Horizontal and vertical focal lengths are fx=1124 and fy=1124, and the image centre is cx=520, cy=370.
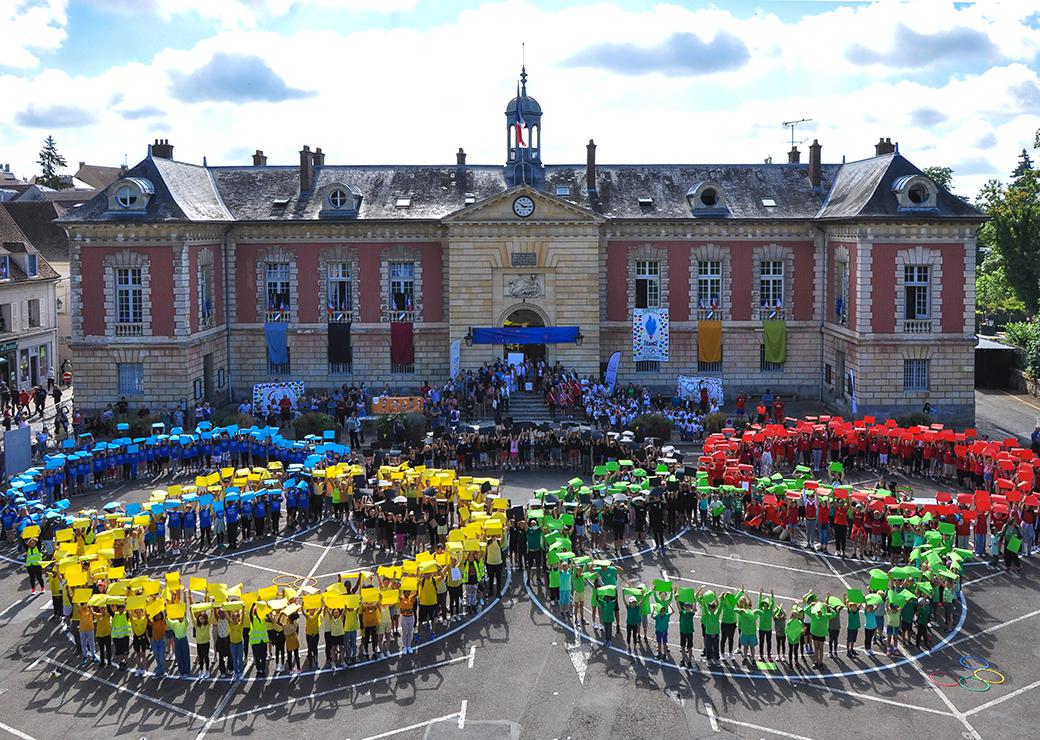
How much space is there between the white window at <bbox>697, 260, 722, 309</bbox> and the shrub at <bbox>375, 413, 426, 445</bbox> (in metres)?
15.4

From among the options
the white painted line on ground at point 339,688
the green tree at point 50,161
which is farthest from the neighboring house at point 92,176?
the white painted line on ground at point 339,688

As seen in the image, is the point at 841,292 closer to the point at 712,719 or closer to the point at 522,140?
the point at 522,140

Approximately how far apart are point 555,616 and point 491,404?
21.4 m

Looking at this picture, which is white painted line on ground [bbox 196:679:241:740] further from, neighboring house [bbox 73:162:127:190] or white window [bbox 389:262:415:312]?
neighboring house [bbox 73:162:127:190]

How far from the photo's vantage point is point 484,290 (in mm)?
50188

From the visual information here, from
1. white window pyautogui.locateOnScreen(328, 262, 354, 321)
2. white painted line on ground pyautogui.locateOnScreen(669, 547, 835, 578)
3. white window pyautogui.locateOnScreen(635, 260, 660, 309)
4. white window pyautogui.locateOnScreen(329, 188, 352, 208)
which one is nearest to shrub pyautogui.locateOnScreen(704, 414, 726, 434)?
white window pyautogui.locateOnScreen(635, 260, 660, 309)

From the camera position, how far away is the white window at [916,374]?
47000mm

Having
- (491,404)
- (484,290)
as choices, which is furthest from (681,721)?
(484,290)

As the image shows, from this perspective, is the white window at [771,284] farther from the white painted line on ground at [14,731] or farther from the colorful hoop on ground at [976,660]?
the white painted line on ground at [14,731]

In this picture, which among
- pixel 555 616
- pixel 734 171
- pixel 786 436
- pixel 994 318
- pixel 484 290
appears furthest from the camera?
pixel 994 318

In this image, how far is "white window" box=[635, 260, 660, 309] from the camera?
51594 millimetres

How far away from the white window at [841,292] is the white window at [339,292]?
2179 centimetres

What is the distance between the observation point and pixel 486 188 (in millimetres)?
53969

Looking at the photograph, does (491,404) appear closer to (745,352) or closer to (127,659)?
(745,352)
